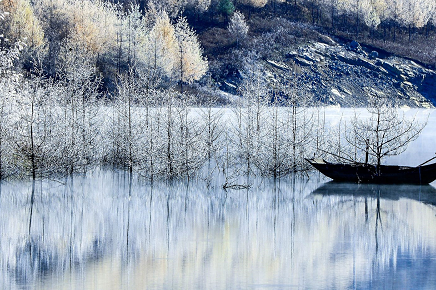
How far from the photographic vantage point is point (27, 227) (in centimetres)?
2061

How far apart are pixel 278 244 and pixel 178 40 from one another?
2823 inches

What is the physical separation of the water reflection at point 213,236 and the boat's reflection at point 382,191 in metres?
0.05

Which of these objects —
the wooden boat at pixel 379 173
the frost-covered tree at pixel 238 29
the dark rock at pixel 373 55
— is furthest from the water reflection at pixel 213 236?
the dark rock at pixel 373 55

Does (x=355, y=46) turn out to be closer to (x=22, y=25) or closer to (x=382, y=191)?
(x=22, y=25)

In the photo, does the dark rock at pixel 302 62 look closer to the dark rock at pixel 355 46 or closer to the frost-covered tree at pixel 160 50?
the dark rock at pixel 355 46

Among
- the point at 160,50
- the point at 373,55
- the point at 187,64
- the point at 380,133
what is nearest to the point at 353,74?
the point at 373,55

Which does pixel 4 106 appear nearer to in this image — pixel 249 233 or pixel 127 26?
pixel 249 233

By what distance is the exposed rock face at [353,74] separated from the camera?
98562 mm

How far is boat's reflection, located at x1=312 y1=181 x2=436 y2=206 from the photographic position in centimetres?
2708

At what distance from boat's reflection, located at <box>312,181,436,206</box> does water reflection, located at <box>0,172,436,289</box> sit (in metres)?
0.05

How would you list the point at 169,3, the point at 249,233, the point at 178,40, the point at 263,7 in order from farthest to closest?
1. the point at 263,7
2. the point at 169,3
3. the point at 178,40
4. the point at 249,233

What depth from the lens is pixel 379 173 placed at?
29641mm

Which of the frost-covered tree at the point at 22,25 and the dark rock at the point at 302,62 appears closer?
the frost-covered tree at the point at 22,25

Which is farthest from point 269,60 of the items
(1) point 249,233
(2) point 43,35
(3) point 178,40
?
(1) point 249,233
